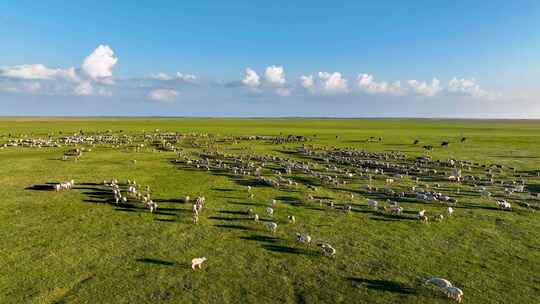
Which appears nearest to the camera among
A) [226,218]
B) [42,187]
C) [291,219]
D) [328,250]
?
[328,250]

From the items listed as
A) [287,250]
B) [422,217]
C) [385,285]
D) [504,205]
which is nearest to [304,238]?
[287,250]

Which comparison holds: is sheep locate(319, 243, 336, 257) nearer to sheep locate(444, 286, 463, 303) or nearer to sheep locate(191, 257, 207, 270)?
sheep locate(444, 286, 463, 303)

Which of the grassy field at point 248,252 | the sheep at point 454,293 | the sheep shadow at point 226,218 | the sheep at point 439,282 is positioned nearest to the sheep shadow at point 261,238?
the grassy field at point 248,252

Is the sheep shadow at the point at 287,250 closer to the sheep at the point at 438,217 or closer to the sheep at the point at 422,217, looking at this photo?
the sheep at the point at 422,217

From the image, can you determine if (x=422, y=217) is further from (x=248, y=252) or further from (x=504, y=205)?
(x=248, y=252)

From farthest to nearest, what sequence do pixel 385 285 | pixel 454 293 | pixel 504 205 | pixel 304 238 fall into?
1. pixel 504 205
2. pixel 304 238
3. pixel 385 285
4. pixel 454 293

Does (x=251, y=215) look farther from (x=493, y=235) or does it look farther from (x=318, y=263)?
(x=493, y=235)
